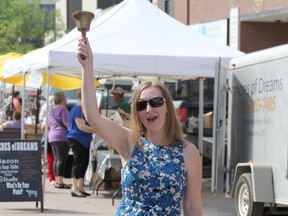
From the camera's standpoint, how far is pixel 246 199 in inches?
434

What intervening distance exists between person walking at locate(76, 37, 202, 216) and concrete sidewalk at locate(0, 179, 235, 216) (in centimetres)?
747

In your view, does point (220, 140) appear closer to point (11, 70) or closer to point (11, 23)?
point (11, 70)

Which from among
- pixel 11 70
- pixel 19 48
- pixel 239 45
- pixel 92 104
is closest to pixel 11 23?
pixel 19 48

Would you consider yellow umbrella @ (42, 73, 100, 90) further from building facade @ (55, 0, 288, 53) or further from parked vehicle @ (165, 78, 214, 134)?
building facade @ (55, 0, 288, 53)

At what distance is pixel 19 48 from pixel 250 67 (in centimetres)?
4361

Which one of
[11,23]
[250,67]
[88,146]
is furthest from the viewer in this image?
[11,23]

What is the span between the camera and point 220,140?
12.3m

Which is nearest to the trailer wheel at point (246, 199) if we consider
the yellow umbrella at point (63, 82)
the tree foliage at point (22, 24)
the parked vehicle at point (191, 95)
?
the parked vehicle at point (191, 95)

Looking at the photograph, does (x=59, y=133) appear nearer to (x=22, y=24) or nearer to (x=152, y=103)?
(x=152, y=103)

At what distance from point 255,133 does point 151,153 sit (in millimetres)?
6855

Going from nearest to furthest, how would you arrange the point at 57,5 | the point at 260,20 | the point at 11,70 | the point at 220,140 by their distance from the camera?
the point at 220,140, the point at 11,70, the point at 260,20, the point at 57,5

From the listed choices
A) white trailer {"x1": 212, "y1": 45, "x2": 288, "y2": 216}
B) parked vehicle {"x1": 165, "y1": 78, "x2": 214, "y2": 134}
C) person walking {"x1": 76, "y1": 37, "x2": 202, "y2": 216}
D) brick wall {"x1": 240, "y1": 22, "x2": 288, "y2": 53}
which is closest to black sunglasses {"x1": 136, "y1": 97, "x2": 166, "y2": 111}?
person walking {"x1": 76, "y1": 37, "x2": 202, "y2": 216}

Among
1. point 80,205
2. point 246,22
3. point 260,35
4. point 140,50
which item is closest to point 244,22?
point 246,22

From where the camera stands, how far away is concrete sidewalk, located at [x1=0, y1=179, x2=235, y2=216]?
11914 millimetres
